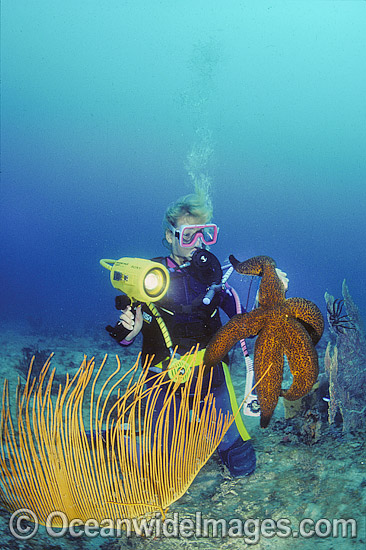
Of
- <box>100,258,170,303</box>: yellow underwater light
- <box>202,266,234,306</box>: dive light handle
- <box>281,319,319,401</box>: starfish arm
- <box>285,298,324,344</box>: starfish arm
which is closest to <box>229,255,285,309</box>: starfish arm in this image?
<box>285,298,324,344</box>: starfish arm

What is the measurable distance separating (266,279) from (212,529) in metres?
1.85

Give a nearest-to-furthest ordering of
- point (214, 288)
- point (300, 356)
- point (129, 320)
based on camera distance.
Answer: point (300, 356), point (129, 320), point (214, 288)

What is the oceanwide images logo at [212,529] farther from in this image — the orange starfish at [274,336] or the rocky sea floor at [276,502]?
the orange starfish at [274,336]

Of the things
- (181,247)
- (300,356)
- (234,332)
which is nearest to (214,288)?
(181,247)

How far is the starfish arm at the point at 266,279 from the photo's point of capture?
2373mm

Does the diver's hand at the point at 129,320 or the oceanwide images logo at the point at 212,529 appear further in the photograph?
the diver's hand at the point at 129,320

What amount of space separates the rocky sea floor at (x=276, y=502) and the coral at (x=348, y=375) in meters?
0.23

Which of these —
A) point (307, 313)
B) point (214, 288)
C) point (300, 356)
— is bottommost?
point (300, 356)

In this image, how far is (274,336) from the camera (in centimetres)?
222

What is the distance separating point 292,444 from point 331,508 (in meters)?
1.01

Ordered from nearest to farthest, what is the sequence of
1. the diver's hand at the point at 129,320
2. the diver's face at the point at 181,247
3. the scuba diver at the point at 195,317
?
1. the diver's hand at the point at 129,320
2. the scuba diver at the point at 195,317
3. the diver's face at the point at 181,247

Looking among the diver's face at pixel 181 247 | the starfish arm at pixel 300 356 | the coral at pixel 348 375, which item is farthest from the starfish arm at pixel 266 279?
the coral at pixel 348 375

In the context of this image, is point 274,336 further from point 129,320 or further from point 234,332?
point 129,320

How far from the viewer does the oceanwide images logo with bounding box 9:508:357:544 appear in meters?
2.36
